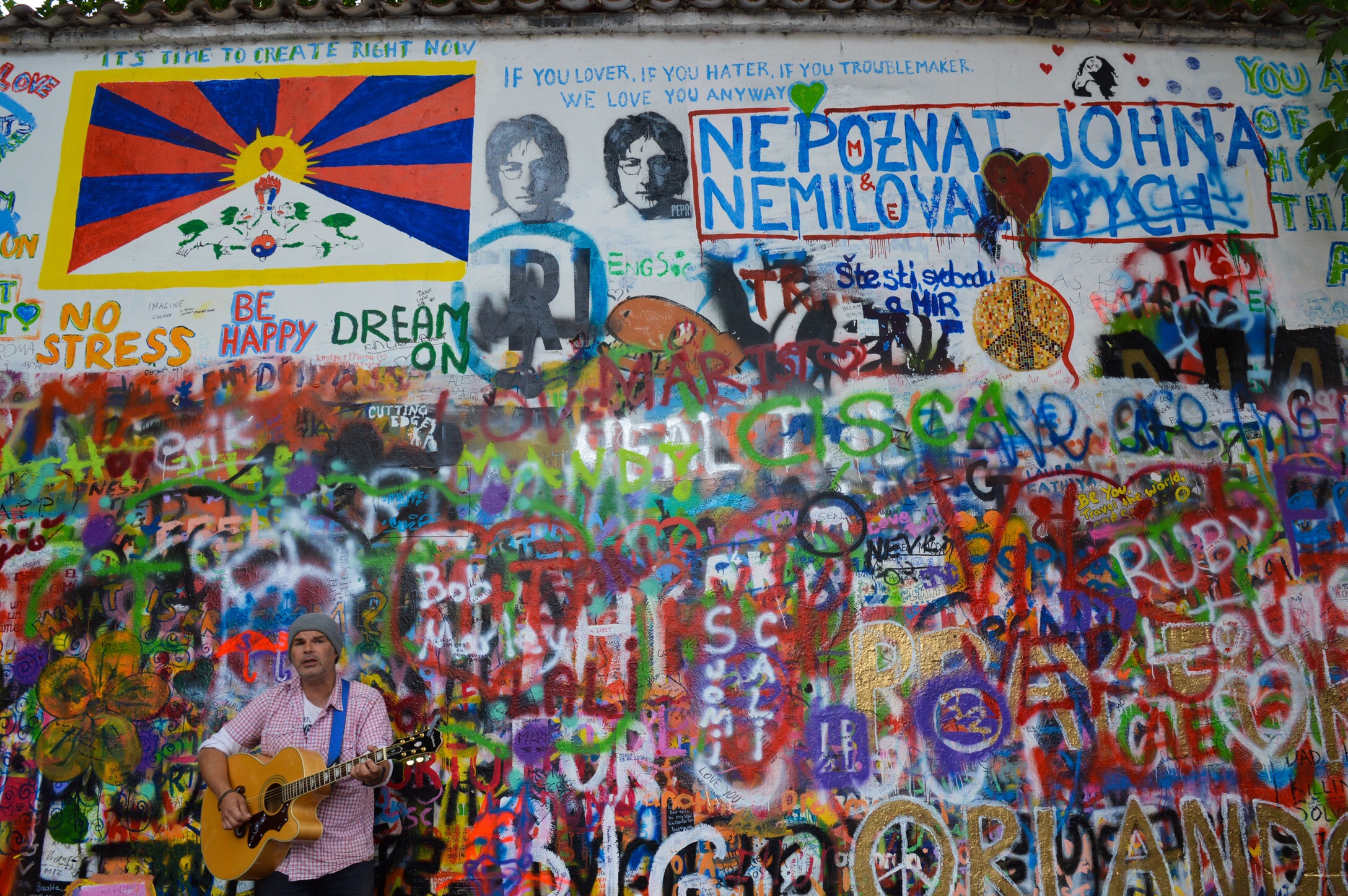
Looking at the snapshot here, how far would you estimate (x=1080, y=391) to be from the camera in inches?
198

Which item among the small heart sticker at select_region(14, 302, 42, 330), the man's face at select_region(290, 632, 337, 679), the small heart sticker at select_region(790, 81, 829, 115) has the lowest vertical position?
the man's face at select_region(290, 632, 337, 679)

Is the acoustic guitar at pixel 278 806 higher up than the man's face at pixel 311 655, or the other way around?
the man's face at pixel 311 655

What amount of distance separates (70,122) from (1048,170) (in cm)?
606

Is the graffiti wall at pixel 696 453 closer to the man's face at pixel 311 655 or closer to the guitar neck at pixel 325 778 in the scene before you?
the man's face at pixel 311 655

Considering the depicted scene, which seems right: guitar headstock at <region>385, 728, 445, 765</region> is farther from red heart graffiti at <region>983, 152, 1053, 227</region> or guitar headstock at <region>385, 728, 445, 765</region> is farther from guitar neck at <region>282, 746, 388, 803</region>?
red heart graffiti at <region>983, 152, 1053, 227</region>

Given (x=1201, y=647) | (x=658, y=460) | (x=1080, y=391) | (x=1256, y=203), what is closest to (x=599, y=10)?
(x=658, y=460)

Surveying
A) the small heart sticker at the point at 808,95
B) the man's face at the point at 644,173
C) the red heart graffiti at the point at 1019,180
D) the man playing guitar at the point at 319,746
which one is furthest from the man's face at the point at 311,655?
the red heart graffiti at the point at 1019,180

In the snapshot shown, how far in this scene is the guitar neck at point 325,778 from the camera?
3.83 m

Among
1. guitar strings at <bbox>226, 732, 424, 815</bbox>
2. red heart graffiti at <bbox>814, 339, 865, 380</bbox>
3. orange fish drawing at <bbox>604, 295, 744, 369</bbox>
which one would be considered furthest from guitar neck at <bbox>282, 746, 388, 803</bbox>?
red heart graffiti at <bbox>814, 339, 865, 380</bbox>

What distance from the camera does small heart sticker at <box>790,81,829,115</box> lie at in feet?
17.6

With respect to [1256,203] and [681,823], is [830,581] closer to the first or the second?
[681,823]

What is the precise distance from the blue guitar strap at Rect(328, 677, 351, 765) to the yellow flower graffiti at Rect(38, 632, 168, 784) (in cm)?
123

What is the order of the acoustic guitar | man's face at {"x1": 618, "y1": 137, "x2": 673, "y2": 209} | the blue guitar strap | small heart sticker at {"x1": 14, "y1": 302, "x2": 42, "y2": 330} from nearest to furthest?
the acoustic guitar, the blue guitar strap, small heart sticker at {"x1": 14, "y1": 302, "x2": 42, "y2": 330}, man's face at {"x1": 618, "y1": 137, "x2": 673, "y2": 209}

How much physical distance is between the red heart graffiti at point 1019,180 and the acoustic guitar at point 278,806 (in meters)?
4.38
